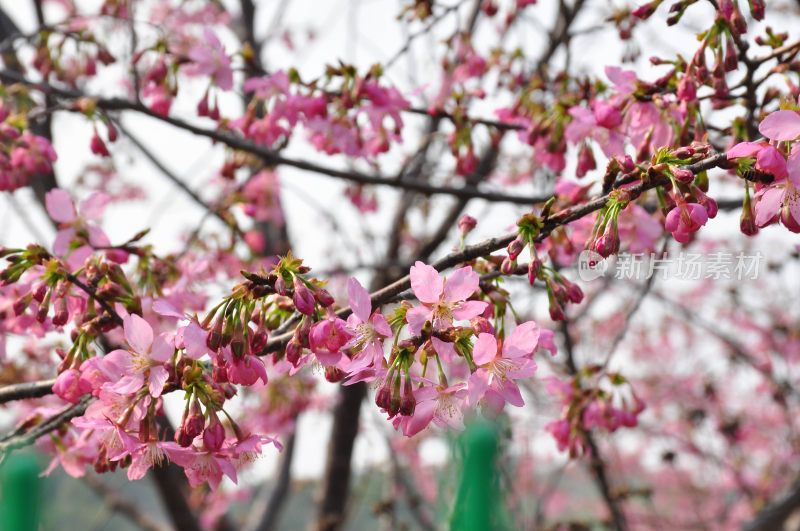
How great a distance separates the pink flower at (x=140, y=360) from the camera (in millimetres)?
1320

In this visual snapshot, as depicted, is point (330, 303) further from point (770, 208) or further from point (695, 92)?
point (695, 92)

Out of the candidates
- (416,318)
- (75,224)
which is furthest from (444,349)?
(75,224)

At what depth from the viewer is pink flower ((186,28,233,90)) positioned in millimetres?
2502

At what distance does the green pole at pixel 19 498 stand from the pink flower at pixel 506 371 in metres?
0.84

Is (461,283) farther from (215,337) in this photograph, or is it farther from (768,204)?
(768,204)

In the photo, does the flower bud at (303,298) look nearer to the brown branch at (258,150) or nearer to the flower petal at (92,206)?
the flower petal at (92,206)

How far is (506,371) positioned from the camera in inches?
51.4

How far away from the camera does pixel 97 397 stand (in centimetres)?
149

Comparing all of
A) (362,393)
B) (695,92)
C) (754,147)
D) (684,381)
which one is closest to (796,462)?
(684,381)

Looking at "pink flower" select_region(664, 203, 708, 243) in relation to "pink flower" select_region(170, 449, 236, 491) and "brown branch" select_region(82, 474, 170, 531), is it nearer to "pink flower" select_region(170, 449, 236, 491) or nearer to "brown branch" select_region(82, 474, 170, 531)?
"pink flower" select_region(170, 449, 236, 491)

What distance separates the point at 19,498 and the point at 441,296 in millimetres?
864

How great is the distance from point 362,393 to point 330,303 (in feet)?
11.5

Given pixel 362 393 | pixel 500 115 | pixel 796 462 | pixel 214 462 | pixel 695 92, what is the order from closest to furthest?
1. pixel 214 462
2. pixel 695 92
3. pixel 500 115
4. pixel 362 393
5. pixel 796 462

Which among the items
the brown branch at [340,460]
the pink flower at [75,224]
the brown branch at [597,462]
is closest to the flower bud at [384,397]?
the pink flower at [75,224]
